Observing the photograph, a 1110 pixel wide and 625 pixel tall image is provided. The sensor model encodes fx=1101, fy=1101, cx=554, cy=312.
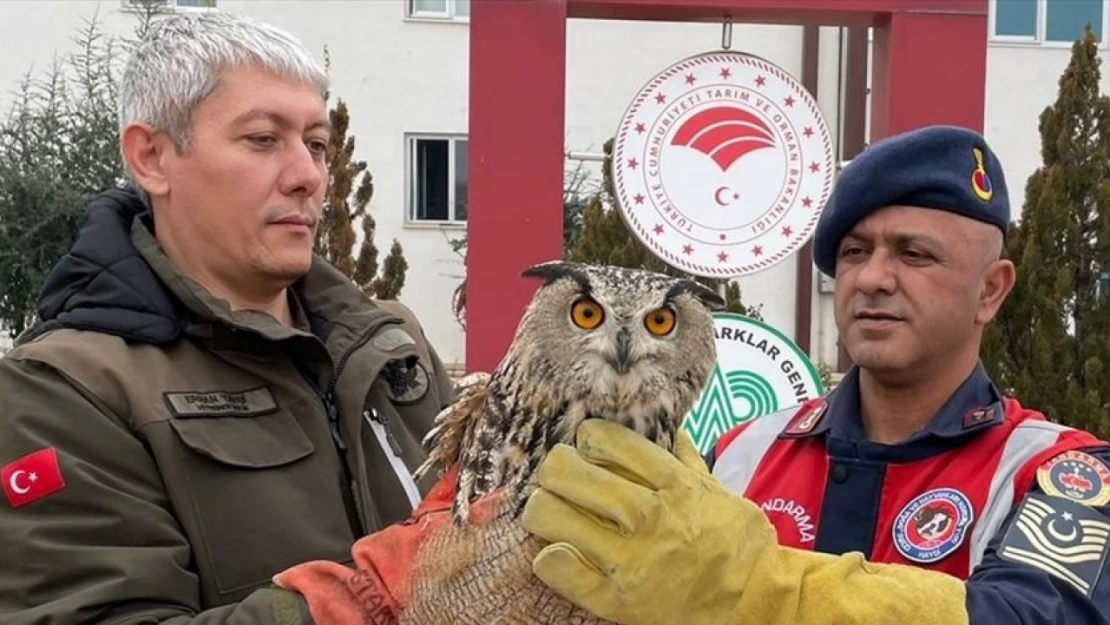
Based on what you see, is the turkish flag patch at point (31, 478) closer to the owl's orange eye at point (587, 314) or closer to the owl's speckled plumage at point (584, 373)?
the owl's speckled plumage at point (584, 373)

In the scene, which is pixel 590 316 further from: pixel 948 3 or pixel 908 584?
pixel 948 3

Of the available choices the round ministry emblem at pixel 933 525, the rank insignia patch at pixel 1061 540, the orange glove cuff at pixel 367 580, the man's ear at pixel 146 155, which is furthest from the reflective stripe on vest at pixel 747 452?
the man's ear at pixel 146 155

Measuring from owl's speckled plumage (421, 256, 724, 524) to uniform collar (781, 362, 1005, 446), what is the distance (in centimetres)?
54

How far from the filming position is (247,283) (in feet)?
6.31

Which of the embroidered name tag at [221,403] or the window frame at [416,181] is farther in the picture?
the window frame at [416,181]

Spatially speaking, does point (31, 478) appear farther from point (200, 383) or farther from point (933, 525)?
point (933, 525)

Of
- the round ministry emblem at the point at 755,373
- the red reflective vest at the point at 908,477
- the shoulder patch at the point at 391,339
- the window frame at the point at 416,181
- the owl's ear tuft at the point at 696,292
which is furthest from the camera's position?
the window frame at the point at 416,181

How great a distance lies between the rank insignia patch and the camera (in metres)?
1.71

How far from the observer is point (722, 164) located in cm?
394

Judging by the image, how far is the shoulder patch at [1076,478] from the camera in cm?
178

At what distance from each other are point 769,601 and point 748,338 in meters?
2.33

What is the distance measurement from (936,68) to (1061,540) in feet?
8.87

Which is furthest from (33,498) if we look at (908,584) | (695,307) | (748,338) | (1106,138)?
(1106,138)

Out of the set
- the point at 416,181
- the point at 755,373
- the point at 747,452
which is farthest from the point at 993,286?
the point at 416,181
